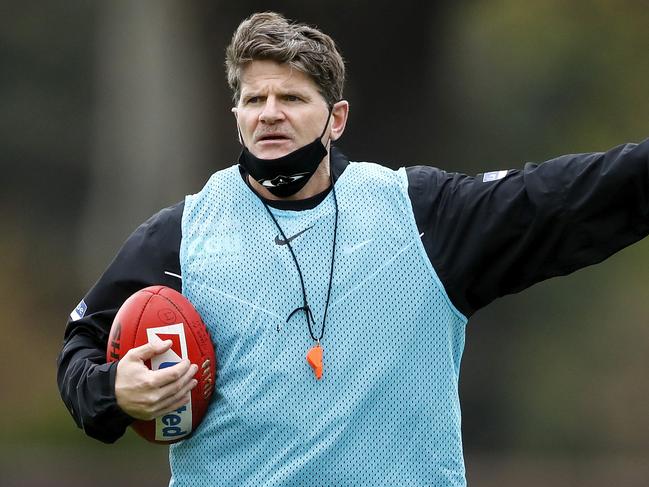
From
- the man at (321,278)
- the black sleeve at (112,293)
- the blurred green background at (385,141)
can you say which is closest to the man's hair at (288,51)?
the man at (321,278)

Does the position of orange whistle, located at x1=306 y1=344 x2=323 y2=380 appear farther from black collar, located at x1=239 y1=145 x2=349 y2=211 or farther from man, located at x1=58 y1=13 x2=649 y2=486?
black collar, located at x1=239 y1=145 x2=349 y2=211

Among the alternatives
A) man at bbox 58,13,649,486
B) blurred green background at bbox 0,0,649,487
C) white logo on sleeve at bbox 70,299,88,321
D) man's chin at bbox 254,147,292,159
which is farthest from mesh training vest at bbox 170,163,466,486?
blurred green background at bbox 0,0,649,487

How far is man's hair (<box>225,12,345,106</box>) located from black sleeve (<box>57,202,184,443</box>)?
0.42 m

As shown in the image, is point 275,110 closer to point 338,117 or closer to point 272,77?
point 272,77

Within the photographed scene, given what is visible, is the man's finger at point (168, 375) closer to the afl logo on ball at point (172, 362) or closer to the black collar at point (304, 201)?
the afl logo on ball at point (172, 362)

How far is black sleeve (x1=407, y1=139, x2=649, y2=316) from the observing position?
11.4 feet

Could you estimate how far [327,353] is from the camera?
139 inches

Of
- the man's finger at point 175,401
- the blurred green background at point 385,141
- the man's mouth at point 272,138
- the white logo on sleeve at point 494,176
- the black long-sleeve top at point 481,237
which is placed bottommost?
the blurred green background at point 385,141

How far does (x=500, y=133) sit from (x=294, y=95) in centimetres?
729

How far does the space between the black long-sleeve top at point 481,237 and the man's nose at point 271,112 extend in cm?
23

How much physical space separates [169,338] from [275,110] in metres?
0.66

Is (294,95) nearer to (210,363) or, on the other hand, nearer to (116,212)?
(210,363)

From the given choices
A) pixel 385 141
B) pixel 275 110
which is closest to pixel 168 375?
pixel 275 110

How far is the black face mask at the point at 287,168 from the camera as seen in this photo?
3662 millimetres
